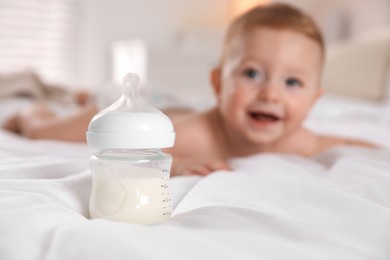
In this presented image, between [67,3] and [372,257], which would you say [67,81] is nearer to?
[67,3]

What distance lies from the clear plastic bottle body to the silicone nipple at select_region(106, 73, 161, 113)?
0.19 ft

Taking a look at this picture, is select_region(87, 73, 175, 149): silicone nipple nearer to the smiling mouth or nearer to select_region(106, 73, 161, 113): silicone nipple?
select_region(106, 73, 161, 113): silicone nipple

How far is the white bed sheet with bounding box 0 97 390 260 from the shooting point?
0.43m

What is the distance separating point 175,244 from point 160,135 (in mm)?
152

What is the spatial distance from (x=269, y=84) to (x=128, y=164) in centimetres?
61

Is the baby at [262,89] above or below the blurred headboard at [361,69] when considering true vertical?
above

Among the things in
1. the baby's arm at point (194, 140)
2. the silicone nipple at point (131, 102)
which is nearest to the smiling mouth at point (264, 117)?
the baby's arm at point (194, 140)

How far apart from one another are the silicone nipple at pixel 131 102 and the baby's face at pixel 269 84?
56cm

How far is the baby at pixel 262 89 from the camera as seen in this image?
117 cm

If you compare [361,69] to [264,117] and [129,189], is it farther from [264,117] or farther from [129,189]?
[129,189]

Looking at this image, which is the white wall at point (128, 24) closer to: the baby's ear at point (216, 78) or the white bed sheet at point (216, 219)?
the baby's ear at point (216, 78)

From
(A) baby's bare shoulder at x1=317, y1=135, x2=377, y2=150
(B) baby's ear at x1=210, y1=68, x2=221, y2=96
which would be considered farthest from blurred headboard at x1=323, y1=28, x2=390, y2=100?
(B) baby's ear at x1=210, y1=68, x2=221, y2=96

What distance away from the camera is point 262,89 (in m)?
1.15

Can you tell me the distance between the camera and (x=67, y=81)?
442 cm
